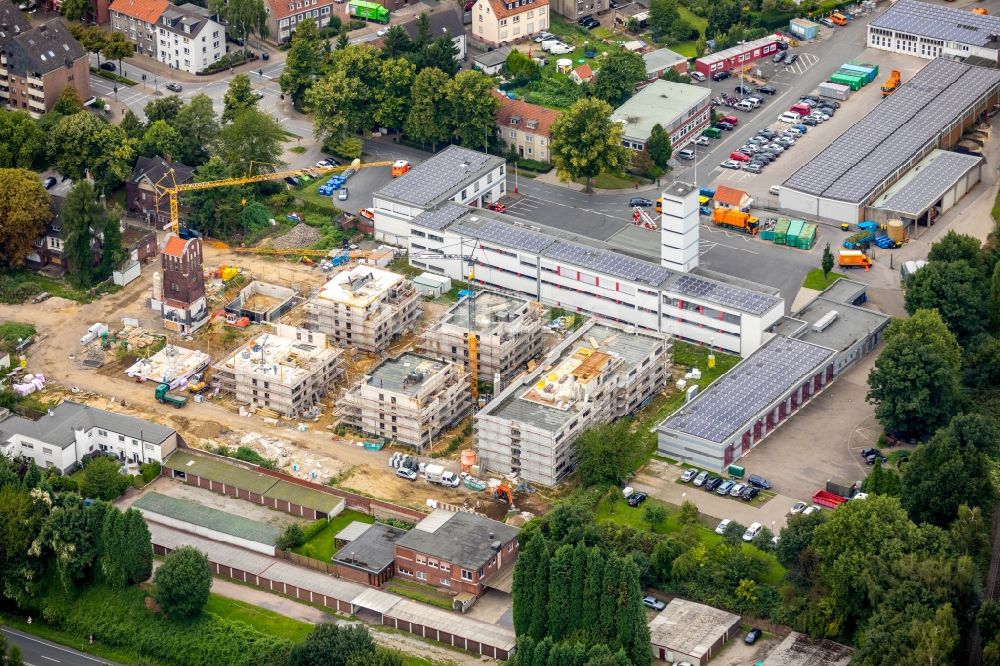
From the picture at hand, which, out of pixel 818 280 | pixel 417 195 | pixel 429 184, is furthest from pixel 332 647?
pixel 818 280

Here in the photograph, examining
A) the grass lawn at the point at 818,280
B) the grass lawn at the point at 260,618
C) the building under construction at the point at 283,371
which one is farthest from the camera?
the grass lawn at the point at 818,280

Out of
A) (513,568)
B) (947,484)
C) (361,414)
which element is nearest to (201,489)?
(361,414)

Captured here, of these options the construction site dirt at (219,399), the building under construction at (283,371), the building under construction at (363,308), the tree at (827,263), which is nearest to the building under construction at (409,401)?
the construction site dirt at (219,399)

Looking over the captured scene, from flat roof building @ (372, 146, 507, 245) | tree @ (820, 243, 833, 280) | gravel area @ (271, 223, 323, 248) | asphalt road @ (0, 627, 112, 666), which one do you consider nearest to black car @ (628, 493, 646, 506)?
tree @ (820, 243, 833, 280)

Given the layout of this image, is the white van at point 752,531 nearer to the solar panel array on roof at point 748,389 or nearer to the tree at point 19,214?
the solar panel array on roof at point 748,389

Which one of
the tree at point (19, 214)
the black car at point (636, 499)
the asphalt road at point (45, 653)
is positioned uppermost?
the tree at point (19, 214)

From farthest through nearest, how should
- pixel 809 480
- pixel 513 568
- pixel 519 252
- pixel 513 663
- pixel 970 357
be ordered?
pixel 519 252 → pixel 970 357 → pixel 809 480 → pixel 513 568 → pixel 513 663

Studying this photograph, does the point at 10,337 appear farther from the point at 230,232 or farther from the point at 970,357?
the point at 970,357
